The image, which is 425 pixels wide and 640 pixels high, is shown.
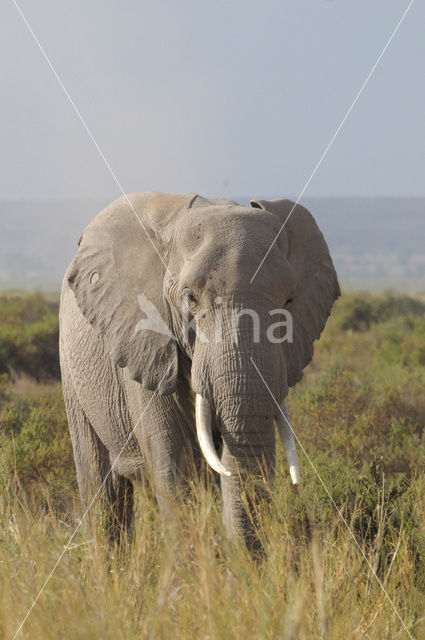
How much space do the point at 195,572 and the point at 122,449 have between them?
1936 millimetres

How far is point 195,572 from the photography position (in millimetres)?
3863

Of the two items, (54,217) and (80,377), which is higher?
(80,377)

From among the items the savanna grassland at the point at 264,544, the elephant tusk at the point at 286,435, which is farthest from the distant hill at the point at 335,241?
the elephant tusk at the point at 286,435

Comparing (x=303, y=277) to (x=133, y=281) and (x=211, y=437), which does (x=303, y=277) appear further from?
(x=211, y=437)

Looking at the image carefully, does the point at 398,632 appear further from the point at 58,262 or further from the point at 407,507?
the point at 58,262

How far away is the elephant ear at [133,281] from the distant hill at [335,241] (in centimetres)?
8713

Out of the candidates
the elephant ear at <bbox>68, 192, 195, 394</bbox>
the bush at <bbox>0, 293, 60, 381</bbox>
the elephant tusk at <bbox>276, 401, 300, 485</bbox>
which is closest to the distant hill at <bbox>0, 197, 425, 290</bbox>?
the bush at <bbox>0, 293, 60, 381</bbox>

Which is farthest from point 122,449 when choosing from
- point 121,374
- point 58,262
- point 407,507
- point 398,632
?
point 58,262

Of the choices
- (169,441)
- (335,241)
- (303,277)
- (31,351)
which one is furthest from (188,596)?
(335,241)

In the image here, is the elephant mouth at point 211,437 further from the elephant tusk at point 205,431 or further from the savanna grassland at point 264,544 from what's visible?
the savanna grassland at point 264,544

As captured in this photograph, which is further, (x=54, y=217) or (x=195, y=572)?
(x=54, y=217)

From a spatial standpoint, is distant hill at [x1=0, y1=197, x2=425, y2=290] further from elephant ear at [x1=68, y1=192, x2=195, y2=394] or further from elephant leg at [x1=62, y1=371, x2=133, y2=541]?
Answer: elephant ear at [x1=68, y1=192, x2=195, y2=394]

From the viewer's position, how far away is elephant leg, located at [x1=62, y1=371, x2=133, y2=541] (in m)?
6.09

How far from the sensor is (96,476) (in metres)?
6.18
